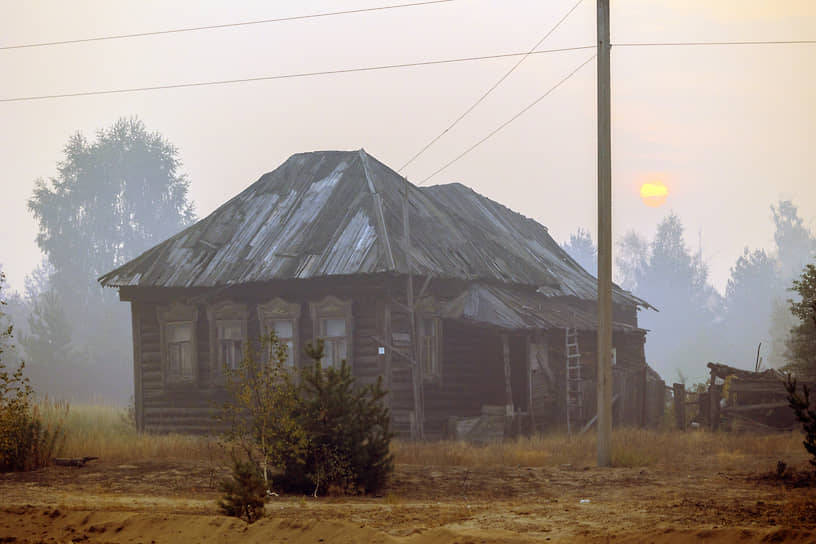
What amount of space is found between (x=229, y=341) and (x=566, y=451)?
9.60 meters

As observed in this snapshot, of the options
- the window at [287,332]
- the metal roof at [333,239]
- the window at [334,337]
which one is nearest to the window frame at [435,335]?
the metal roof at [333,239]

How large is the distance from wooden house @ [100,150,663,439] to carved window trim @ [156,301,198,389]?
0.12ft

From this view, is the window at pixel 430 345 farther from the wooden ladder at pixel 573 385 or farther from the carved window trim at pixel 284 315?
the wooden ladder at pixel 573 385

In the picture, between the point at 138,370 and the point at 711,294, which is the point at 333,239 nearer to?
the point at 138,370

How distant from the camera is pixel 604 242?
52.4 ft

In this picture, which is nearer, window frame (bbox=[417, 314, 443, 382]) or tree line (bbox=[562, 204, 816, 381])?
window frame (bbox=[417, 314, 443, 382])

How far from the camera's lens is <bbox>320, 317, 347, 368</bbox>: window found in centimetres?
2234

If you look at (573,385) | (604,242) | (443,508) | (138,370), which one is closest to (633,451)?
(604,242)

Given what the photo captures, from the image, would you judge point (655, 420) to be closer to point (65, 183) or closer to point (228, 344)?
point (228, 344)

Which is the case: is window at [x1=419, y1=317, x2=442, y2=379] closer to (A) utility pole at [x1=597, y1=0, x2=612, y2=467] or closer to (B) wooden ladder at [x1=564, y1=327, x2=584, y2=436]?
(B) wooden ladder at [x1=564, y1=327, x2=584, y2=436]

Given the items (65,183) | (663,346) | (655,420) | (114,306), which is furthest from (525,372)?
(663,346)

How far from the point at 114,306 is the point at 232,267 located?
36843 millimetres

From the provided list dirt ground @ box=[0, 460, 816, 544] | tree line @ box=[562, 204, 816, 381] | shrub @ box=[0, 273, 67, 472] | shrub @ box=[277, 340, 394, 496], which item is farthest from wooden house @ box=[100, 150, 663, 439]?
tree line @ box=[562, 204, 816, 381]


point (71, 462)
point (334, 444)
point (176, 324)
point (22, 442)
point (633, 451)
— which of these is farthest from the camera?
point (176, 324)
